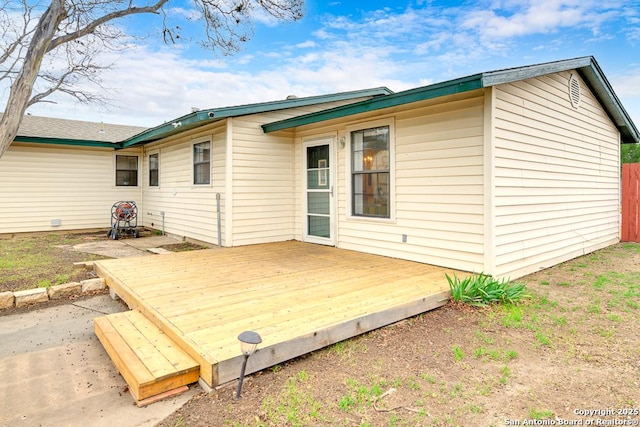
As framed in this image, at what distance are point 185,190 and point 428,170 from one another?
5.74 meters

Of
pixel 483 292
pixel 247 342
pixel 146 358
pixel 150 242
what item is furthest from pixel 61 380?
pixel 150 242

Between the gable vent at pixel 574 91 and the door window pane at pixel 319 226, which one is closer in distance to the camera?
the gable vent at pixel 574 91

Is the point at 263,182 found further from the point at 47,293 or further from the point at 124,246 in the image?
the point at 47,293

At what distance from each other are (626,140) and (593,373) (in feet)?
29.4

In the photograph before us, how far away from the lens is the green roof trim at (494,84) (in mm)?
3932

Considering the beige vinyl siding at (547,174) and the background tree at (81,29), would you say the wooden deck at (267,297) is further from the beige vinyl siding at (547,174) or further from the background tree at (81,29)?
the background tree at (81,29)

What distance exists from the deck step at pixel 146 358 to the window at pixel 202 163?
15.6 feet

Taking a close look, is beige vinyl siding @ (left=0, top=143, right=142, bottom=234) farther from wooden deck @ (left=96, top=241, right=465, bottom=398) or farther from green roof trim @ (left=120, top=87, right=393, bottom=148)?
wooden deck @ (left=96, top=241, right=465, bottom=398)

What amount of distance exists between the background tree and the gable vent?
18.2ft

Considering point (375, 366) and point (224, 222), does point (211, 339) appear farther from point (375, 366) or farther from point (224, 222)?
point (224, 222)

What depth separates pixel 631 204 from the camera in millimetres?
8367

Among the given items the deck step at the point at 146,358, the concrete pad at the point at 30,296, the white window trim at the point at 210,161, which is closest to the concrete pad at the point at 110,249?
the white window trim at the point at 210,161

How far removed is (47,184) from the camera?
9.62 meters

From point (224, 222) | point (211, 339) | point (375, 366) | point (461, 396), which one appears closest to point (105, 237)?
point (224, 222)
